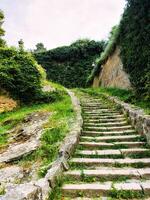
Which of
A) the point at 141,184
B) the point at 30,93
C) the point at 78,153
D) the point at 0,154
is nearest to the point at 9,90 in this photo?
the point at 30,93

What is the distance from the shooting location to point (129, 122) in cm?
931

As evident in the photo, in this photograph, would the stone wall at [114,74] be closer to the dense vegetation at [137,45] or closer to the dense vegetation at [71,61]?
the dense vegetation at [137,45]

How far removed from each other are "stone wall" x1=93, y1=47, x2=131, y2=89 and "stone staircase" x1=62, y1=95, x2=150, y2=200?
6.13 meters

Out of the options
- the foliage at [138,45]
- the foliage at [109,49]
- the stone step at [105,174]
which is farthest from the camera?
the foliage at [109,49]

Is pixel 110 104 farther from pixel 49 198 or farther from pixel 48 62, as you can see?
pixel 48 62

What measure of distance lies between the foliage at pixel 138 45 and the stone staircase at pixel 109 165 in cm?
254

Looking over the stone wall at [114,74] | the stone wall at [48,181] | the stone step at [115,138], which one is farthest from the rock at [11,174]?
the stone wall at [114,74]

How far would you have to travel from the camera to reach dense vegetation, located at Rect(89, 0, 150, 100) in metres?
10.7

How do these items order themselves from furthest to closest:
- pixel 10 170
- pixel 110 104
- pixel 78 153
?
pixel 110 104 < pixel 78 153 < pixel 10 170

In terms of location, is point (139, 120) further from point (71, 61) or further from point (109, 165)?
point (71, 61)

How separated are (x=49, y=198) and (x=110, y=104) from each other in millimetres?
8171

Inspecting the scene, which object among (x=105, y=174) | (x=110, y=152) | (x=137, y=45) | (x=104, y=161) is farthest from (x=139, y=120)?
(x=137, y=45)

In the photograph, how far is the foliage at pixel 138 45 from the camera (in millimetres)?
10695

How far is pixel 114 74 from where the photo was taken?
18.2 meters
